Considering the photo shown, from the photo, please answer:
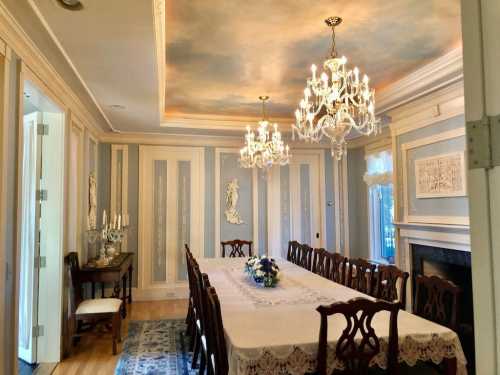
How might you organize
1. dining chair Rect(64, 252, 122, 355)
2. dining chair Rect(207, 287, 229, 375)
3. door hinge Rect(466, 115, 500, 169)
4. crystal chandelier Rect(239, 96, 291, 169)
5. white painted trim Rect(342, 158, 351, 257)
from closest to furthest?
door hinge Rect(466, 115, 500, 169)
dining chair Rect(207, 287, 229, 375)
dining chair Rect(64, 252, 122, 355)
crystal chandelier Rect(239, 96, 291, 169)
white painted trim Rect(342, 158, 351, 257)

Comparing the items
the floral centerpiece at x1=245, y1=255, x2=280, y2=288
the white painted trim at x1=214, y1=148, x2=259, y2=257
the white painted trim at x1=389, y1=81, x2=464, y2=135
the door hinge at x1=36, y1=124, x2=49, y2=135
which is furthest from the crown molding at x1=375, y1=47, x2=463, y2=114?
the door hinge at x1=36, y1=124, x2=49, y2=135

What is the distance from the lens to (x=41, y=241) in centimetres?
336

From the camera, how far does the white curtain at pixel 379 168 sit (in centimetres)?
558

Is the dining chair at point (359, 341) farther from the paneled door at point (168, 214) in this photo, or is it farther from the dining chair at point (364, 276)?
the paneled door at point (168, 214)

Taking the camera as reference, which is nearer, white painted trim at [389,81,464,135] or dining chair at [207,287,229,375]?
dining chair at [207,287,229,375]

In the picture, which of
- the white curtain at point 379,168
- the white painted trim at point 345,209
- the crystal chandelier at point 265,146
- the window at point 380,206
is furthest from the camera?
the white painted trim at point 345,209

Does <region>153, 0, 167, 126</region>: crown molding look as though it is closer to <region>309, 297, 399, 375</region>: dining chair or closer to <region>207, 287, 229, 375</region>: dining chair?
<region>207, 287, 229, 375</region>: dining chair

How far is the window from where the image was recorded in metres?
5.69

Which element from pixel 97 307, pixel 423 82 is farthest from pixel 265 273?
pixel 423 82

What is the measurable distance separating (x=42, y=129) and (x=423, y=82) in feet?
12.2

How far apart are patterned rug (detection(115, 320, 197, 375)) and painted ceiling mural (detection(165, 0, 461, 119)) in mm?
2788

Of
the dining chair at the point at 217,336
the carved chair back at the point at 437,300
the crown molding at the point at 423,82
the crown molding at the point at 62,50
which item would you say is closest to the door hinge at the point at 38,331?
the dining chair at the point at 217,336

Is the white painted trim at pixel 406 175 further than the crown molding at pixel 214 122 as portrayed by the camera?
No

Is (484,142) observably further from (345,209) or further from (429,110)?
(345,209)
